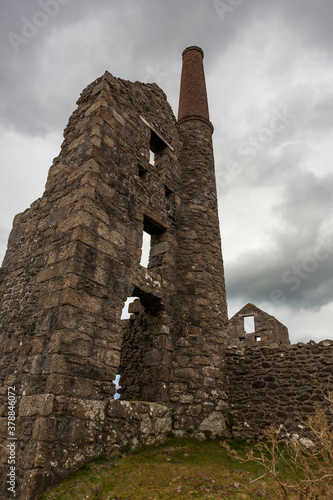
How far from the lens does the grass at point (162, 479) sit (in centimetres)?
359

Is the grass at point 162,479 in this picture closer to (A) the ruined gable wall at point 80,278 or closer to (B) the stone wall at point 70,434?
(B) the stone wall at point 70,434

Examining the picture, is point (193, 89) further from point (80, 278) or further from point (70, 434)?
point (70, 434)

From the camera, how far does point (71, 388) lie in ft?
14.5

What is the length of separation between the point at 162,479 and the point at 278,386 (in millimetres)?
3446

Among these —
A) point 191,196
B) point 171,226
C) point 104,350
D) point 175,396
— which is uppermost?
point 191,196

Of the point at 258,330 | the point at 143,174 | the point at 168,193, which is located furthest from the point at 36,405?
the point at 258,330

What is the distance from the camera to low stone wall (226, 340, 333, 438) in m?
6.17

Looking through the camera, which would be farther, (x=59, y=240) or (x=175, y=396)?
(x=175, y=396)

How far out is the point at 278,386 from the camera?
6555mm

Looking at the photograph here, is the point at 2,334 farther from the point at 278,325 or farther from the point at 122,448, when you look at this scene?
the point at 278,325

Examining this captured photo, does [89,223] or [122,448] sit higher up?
[89,223]

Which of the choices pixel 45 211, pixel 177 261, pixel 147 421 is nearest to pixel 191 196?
pixel 177 261

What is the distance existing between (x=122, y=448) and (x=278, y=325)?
37.3ft

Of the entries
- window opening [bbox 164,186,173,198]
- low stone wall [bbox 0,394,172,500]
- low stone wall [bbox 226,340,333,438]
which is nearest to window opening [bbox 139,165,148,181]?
window opening [bbox 164,186,173,198]
